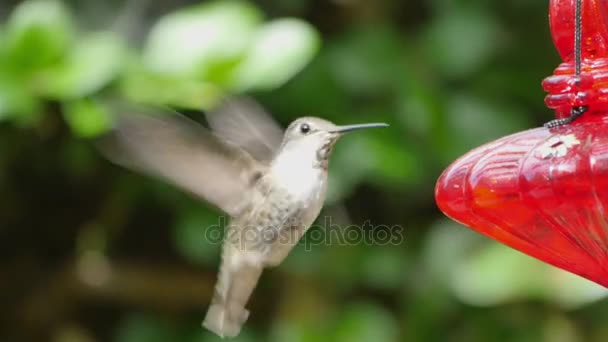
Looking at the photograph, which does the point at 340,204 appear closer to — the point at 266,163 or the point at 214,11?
the point at 214,11

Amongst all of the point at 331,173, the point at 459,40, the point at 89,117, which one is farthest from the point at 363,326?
the point at 89,117

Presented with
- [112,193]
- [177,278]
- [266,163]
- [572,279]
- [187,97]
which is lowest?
[177,278]

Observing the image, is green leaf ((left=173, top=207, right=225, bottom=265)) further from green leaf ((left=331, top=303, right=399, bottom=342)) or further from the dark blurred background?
green leaf ((left=331, top=303, right=399, bottom=342))

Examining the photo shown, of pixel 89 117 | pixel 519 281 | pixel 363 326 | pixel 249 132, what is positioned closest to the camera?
pixel 249 132

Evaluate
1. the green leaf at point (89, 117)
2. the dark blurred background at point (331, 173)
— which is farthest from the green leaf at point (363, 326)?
the green leaf at point (89, 117)

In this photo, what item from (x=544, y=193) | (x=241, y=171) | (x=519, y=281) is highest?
(x=544, y=193)

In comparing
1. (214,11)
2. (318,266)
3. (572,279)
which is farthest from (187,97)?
(572,279)

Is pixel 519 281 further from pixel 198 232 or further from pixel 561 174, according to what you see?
pixel 561 174
